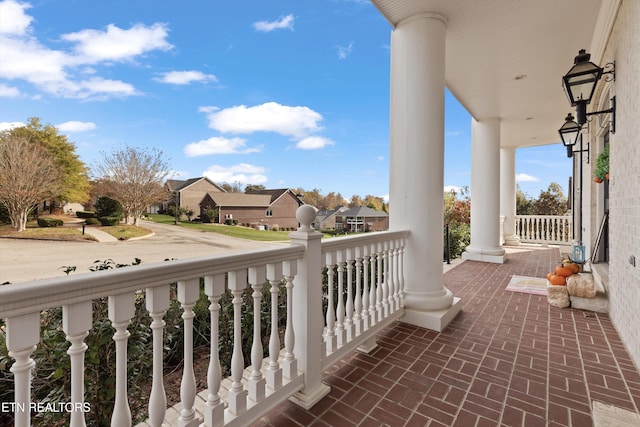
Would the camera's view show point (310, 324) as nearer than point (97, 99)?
Yes

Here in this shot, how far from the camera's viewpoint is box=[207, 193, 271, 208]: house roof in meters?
2.55

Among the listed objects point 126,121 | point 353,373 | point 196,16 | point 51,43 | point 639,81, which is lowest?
point 353,373

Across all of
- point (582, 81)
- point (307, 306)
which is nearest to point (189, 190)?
point (307, 306)

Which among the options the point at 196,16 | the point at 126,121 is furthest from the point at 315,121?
the point at 126,121

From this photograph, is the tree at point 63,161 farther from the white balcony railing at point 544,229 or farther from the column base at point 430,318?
the white balcony railing at point 544,229

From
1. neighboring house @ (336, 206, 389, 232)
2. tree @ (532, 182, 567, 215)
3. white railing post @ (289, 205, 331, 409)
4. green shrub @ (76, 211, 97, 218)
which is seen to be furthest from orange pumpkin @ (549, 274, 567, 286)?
tree @ (532, 182, 567, 215)

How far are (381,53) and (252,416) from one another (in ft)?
13.8

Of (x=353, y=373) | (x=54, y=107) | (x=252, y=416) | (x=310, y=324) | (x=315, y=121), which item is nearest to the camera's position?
(x=252, y=416)

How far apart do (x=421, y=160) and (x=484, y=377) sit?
1.90m

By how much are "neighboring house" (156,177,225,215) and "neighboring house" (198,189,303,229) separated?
0.04 metres

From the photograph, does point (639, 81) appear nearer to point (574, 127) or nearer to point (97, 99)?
point (574, 127)

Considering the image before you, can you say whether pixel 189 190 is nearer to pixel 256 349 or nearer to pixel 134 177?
pixel 134 177

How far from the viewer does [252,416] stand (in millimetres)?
1529

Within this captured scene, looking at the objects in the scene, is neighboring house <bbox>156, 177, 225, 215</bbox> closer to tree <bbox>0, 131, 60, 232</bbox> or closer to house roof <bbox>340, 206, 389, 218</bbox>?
tree <bbox>0, 131, 60, 232</bbox>
